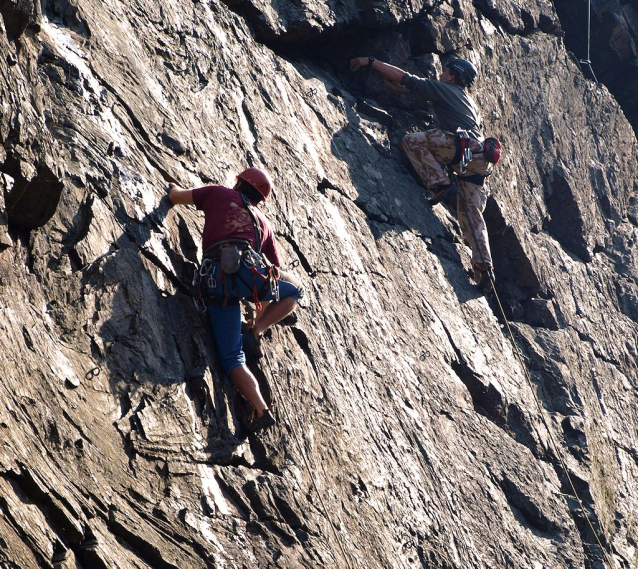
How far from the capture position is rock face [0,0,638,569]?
497 centimetres

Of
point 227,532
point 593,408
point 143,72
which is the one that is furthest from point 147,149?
point 593,408

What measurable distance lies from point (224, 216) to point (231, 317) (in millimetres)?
915

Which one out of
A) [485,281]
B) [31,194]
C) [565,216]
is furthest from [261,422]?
[565,216]

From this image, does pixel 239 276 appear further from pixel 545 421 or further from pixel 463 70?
pixel 463 70

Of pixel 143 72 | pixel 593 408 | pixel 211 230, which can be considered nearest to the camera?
pixel 211 230

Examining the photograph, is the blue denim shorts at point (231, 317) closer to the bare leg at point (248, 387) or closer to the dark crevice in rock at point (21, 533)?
the bare leg at point (248, 387)

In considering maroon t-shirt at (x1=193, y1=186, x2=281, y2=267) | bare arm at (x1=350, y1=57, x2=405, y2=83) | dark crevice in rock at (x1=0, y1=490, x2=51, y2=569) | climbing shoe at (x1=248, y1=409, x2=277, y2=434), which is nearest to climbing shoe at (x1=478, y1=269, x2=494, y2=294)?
bare arm at (x1=350, y1=57, x2=405, y2=83)

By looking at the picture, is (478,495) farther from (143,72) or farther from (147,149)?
(143,72)

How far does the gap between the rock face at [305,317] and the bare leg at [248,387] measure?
0.21 m

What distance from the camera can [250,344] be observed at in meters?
6.41

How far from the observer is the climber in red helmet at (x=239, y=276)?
19.6 feet

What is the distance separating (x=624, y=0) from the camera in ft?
55.2

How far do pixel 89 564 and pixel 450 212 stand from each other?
26.1 ft

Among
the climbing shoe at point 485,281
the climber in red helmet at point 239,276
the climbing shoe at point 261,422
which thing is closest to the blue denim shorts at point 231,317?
the climber in red helmet at point 239,276
